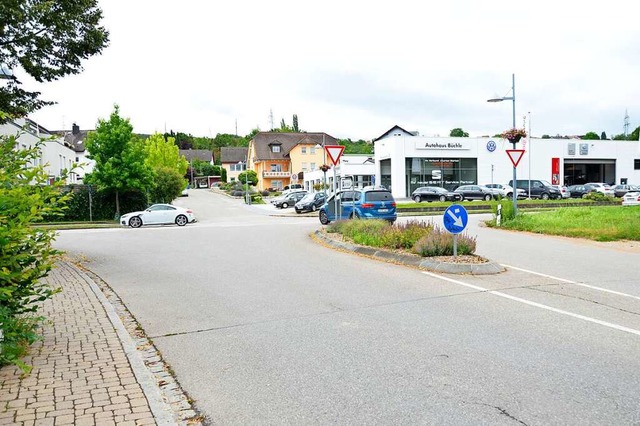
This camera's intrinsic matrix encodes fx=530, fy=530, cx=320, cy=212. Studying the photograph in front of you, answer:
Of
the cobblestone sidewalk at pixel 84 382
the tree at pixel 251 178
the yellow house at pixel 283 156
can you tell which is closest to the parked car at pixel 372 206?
the cobblestone sidewalk at pixel 84 382

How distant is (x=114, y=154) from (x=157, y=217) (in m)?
7.04

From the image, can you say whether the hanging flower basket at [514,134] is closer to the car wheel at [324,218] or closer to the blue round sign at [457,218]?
the car wheel at [324,218]

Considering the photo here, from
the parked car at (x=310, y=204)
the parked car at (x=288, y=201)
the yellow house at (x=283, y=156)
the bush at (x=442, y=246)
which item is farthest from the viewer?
the yellow house at (x=283, y=156)

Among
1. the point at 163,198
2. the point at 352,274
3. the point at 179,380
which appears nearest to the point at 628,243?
the point at 352,274

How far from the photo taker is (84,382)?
4.68 m

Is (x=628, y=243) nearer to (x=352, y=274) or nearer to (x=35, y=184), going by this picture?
(x=352, y=274)

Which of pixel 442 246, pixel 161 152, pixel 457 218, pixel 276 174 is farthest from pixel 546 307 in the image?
pixel 276 174

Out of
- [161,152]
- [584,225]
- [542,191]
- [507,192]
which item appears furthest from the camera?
[161,152]

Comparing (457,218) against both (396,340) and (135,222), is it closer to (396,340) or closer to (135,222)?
(396,340)

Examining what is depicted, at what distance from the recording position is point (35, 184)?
5504 millimetres

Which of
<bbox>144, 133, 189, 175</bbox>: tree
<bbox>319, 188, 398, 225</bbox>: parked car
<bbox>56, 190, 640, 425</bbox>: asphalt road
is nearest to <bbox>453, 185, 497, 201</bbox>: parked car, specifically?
<bbox>319, 188, 398, 225</bbox>: parked car

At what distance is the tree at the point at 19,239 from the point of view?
4.69m

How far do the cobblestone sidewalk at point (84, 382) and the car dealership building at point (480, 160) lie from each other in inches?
1984

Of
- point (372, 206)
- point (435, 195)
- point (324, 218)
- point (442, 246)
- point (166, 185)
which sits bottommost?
point (324, 218)
